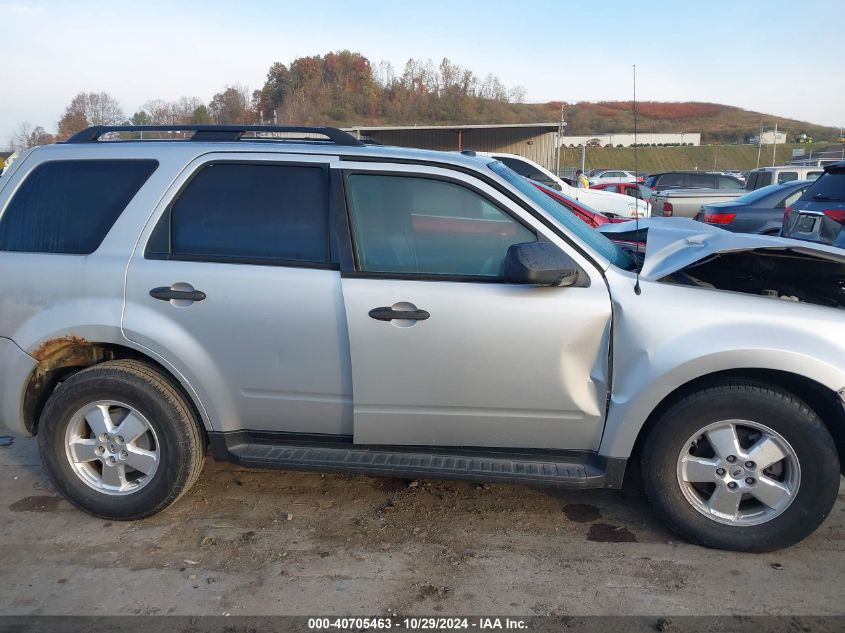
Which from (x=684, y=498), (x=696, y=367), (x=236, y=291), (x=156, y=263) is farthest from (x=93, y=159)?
(x=684, y=498)

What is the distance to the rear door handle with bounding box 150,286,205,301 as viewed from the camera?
11.5ft

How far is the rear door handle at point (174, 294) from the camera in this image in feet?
11.5

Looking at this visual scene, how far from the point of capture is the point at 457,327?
331cm

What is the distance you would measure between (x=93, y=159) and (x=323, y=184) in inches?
51.4

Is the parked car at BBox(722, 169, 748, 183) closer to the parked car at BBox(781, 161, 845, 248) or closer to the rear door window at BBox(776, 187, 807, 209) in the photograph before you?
the rear door window at BBox(776, 187, 807, 209)

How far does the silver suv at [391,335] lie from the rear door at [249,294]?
1 cm

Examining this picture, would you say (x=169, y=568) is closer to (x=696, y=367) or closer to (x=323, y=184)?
(x=323, y=184)

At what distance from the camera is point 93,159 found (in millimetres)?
3785

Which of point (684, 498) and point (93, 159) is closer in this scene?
point (684, 498)

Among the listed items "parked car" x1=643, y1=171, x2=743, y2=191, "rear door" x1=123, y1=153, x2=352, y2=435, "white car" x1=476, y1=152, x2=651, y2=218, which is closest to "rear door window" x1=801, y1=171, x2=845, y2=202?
"white car" x1=476, y1=152, x2=651, y2=218

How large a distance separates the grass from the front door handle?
63.3 m

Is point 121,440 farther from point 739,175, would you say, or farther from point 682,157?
point 682,157

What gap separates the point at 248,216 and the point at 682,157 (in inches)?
3062

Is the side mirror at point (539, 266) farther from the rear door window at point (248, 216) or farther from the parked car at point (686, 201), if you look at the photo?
the parked car at point (686, 201)
